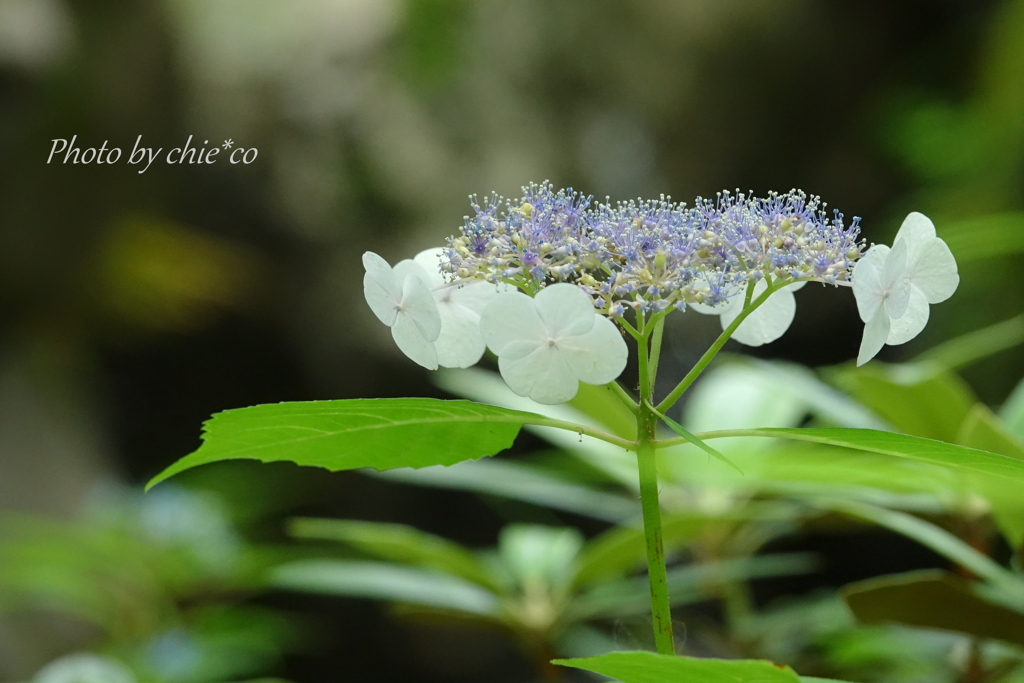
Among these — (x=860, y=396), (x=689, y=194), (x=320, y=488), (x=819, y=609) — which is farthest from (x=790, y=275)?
(x=320, y=488)

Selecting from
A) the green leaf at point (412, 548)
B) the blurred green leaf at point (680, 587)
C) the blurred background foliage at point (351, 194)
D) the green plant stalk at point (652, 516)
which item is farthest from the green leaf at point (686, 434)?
the blurred background foliage at point (351, 194)

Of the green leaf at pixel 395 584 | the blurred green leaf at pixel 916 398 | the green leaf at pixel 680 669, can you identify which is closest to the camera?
the green leaf at pixel 680 669

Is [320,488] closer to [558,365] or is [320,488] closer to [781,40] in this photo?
[781,40]

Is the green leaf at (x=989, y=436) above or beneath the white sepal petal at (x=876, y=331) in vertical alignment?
above

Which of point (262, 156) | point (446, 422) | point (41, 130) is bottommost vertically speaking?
point (446, 422)

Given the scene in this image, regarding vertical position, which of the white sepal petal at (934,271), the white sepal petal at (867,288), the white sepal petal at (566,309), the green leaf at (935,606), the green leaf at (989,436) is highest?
the green leaf at (989,436)

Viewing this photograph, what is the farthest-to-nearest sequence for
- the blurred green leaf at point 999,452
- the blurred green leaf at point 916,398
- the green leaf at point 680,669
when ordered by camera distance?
the blurred green leaf at point 916,398
the blurred green leaf at point 999,452
the green leaf at point 680,669

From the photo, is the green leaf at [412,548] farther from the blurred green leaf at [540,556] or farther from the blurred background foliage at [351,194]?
the blurred background foliage at [351,194]
